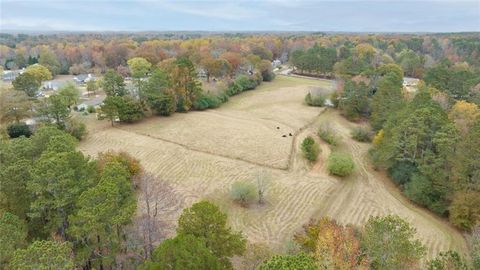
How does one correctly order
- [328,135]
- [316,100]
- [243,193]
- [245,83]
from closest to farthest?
1. [243,193]
2. [328,135]
3. [316,100]
4. [245,83]

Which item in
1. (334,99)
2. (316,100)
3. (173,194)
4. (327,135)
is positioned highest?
(334,99)

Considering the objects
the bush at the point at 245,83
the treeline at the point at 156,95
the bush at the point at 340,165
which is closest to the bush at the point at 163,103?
the treeline at the point at 156,95

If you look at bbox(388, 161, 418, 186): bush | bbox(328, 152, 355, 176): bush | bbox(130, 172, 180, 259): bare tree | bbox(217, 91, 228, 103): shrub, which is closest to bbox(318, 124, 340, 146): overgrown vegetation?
bbox(328, 152, 355, 176): bush

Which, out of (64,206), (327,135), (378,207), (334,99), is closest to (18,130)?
(64,206)

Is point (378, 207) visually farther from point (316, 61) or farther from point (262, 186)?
point (316, 61)

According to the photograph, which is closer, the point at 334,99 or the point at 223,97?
the point at 334,99

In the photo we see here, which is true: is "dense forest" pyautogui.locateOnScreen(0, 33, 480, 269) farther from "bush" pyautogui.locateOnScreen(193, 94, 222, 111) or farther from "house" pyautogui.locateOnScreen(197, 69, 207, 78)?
"house" pyautogui.locateOnScreen(197, 69, 207, 78)

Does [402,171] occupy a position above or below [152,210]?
above
